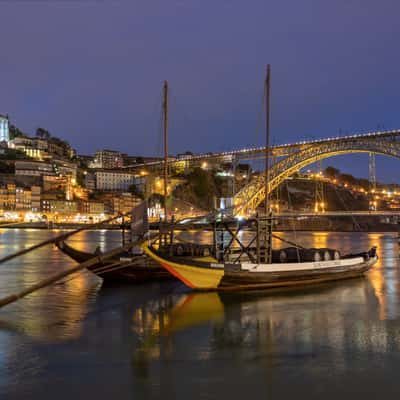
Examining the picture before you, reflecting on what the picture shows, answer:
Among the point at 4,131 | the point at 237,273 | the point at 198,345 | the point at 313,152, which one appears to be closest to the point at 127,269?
the point at 237,273

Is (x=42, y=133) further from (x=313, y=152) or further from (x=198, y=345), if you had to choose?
(x=198, y=345)

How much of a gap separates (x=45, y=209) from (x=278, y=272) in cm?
8652

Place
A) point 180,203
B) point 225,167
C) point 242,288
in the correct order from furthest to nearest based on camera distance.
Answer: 1. point 225,167
2. point 180,203
3. point 242,288

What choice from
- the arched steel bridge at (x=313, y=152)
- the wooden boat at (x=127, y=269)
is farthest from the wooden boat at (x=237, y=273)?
the arched steel bridge at (x=313, y=152)

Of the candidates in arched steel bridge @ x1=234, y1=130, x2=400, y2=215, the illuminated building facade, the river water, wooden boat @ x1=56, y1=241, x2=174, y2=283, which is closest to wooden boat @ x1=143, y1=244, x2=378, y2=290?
the river water

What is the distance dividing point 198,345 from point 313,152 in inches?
1530

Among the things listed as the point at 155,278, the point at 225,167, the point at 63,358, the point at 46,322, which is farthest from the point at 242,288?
the point at 225,167

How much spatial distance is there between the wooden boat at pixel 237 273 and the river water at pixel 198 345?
40 centimetres

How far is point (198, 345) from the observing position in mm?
9359

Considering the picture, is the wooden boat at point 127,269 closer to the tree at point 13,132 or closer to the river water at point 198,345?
the river water at point 198,345

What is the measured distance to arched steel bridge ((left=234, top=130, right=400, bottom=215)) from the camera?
40.7 metres

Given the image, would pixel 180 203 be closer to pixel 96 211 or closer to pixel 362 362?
pixel 96 211

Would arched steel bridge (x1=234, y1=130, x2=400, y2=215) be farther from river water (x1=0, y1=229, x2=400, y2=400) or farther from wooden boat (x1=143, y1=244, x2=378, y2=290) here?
river water (x1=0, y1=229, x2=400, y2=400)

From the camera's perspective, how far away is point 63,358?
8.46 metres
